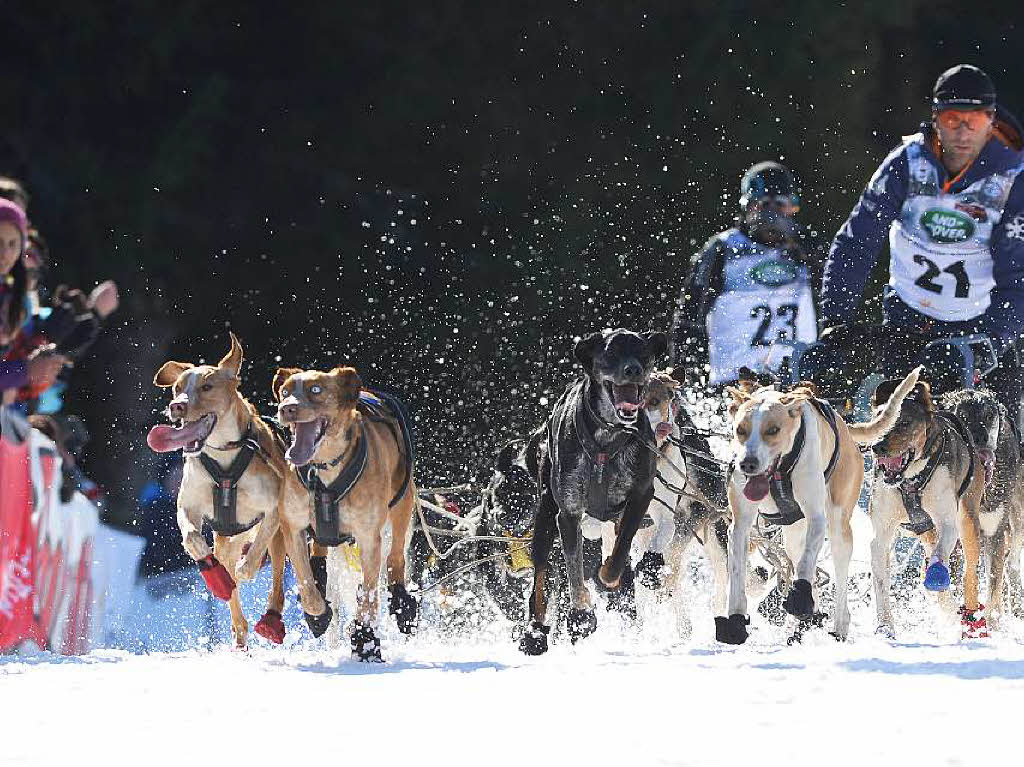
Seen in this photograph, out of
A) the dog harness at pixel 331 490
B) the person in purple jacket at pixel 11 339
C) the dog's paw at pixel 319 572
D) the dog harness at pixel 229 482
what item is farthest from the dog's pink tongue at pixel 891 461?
the person in purple jacket at pixel 11 339

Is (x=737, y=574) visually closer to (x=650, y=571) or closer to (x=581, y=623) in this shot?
(x=581, y=623)

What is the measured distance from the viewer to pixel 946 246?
8.62m

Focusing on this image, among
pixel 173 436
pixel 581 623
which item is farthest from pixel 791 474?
pixel 173 436

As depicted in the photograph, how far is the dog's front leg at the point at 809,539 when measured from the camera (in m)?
7.42

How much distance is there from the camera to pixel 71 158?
14.8 m

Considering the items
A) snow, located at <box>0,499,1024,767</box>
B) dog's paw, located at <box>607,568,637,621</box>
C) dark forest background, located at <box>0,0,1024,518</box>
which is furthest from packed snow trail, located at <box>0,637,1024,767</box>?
dark forest background, located at <box>0,0,1024,518</box>

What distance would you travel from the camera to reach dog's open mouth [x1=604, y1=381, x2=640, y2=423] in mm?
7570

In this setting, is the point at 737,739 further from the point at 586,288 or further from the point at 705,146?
the point at 705,146

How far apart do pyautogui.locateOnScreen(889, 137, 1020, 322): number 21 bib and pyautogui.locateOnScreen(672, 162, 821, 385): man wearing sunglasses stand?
962 mm

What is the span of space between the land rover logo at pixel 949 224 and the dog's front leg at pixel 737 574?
1.49 metres

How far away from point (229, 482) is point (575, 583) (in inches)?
48.0

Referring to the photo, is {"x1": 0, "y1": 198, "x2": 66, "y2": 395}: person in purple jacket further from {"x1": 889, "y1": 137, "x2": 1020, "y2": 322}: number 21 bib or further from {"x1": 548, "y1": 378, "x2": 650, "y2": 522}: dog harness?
{"x1": 889, "y1": 137, "x2": 1020, "y2": 322}: number 21 bib

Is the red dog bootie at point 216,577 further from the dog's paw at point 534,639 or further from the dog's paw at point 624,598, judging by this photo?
the dog's paw at point 624,598

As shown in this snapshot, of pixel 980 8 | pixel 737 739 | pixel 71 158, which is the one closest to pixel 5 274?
pixel 737 739
